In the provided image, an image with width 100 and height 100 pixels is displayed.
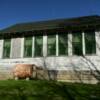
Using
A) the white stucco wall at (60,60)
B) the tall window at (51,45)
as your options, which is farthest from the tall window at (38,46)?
the tall window at (51,45)

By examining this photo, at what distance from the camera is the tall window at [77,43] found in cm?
2028

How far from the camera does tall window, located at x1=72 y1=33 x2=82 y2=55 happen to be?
20.3m

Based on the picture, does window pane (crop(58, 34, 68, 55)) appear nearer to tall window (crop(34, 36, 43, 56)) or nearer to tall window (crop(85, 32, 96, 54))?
tall window (crop(85, 32, 96, 54))

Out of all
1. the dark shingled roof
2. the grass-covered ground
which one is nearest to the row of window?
the dark shingled roof

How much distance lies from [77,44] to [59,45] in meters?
1.68

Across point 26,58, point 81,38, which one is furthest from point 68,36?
point 26,58

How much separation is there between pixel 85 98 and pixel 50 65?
29.2ft

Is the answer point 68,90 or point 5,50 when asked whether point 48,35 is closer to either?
point 5,50

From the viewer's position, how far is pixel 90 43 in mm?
19938

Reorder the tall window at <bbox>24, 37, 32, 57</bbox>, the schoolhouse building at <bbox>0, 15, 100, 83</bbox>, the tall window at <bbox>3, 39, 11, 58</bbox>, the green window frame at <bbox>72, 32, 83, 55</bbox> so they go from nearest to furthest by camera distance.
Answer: the schoolhouse building at <bbox>0, 15, 100, 83</bbox>, the green window frame at <bbox>72, 32, 83, 55</bbox>, the tall window at <bbox>24, 37, 32, 57</bbox>, the tall window at <bbox>3, 39, 11, 58</bbox>

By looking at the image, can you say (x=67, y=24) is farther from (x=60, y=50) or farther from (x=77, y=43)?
(x=60, y=50)

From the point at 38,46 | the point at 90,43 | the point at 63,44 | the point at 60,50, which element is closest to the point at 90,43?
the point at 90,43

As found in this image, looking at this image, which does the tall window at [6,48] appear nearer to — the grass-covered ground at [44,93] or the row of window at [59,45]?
the row of window at [59,45]

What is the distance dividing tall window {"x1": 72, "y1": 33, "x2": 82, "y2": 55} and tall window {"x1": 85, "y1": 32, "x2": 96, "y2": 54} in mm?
534
